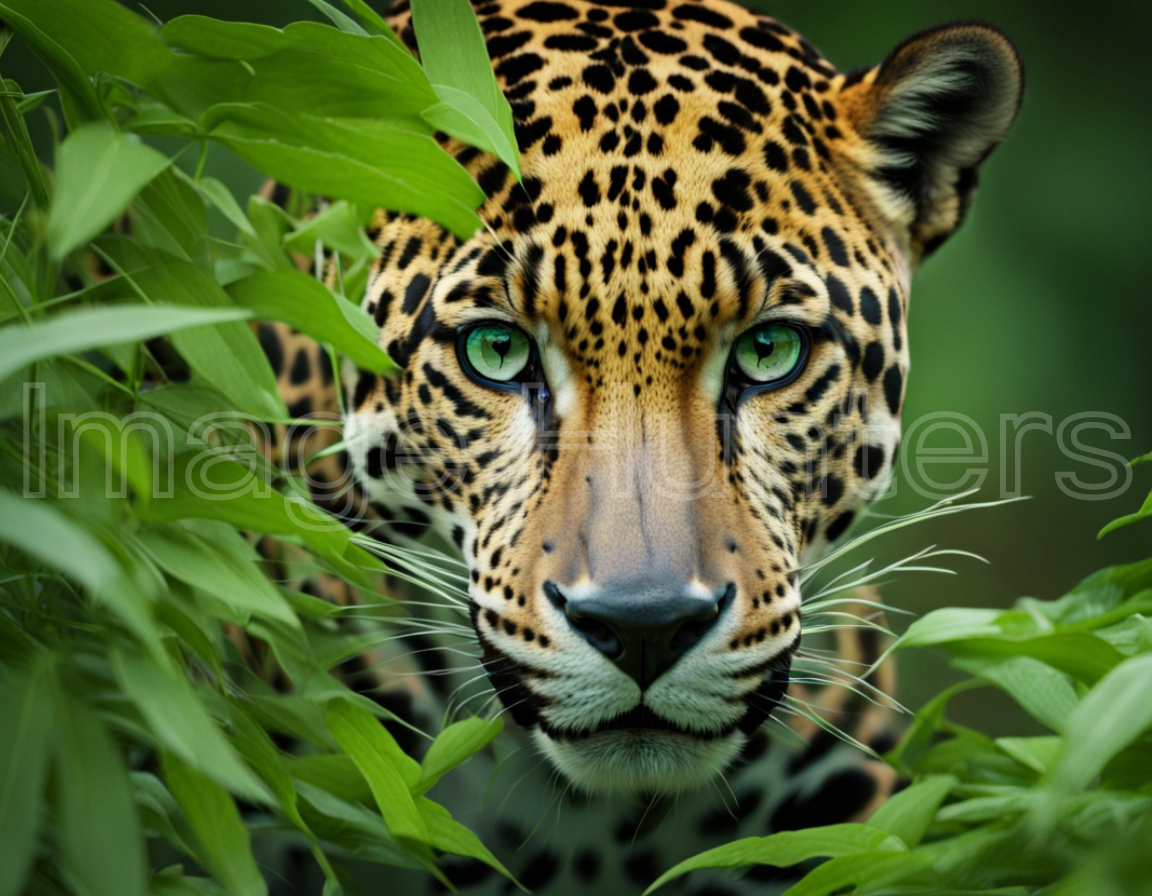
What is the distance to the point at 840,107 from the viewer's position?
57.8 inches

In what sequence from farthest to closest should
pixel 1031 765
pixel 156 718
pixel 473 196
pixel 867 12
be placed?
pixel 867 12 < pixel 1031 765 < pixel 473 196 < pixel 156 718

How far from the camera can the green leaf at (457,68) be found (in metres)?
0.88

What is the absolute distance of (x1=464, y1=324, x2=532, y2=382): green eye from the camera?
1300mm

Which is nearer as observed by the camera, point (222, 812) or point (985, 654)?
point (222, 812)

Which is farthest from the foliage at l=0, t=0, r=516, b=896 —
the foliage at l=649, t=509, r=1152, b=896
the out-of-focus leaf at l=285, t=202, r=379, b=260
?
the foliage at l=649, t=509, r=1152, b=896

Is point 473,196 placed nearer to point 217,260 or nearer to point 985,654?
point 217,260

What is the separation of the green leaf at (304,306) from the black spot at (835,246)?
2.28 ft

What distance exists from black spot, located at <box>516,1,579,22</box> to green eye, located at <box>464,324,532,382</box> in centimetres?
47

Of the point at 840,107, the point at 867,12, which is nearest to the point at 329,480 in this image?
the point at 840,107

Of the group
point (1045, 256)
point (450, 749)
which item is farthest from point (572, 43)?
point (1045, 256)

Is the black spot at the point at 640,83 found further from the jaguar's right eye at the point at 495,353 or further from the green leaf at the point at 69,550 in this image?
the green leaf at the point at 69,550

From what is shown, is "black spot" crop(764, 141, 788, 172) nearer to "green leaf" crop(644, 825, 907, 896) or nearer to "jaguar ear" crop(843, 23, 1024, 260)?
"jaguar ear" crop(843, 23, 1024, 260)

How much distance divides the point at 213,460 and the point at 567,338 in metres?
0.51

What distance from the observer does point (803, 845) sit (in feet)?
3.01
